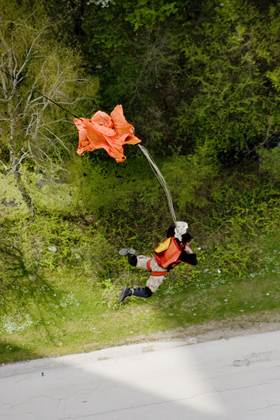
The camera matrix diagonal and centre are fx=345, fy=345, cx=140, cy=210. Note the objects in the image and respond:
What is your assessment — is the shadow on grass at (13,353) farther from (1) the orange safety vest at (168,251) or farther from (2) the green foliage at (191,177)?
(2) the green foliage at (191,177)

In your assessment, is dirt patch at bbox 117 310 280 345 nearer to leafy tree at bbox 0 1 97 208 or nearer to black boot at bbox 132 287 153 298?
black boot at bbox 132 287 153 298

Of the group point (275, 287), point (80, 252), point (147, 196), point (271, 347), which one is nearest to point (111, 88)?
point (147, 196)

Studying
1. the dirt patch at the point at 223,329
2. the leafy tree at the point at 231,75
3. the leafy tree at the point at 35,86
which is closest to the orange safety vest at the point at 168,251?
the dirt patch at the point at 223,329

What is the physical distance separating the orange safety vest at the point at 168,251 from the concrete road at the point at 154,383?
2468mm

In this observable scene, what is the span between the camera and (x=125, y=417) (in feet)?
20.5

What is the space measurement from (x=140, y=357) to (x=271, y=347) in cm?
251

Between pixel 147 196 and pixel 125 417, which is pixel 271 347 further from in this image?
pixel 147 196

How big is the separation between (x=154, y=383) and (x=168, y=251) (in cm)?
302

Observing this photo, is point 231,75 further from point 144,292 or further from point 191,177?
point 144,292

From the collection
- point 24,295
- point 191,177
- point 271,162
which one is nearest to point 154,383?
point 24,295

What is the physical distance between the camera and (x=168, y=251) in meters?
5.00

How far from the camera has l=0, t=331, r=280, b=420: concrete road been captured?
247 inches

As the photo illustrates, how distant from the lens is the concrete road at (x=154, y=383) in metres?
6.28

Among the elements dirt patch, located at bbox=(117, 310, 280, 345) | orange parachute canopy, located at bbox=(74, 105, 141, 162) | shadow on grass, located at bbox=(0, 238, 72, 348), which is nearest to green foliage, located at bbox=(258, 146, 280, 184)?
dirt patch, located at bbox=(117, 310, 280, 345)
